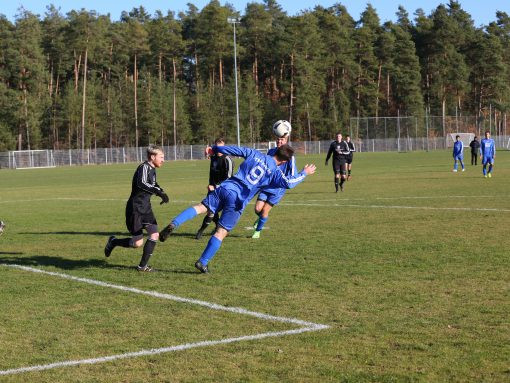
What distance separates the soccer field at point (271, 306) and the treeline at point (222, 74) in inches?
2994

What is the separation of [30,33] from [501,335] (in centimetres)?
8576

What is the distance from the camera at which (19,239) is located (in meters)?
14.8

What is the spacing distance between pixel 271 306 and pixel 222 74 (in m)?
101

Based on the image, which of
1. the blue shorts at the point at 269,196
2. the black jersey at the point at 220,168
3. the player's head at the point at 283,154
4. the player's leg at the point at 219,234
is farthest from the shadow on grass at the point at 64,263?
the blue shorts at the point at 269,196

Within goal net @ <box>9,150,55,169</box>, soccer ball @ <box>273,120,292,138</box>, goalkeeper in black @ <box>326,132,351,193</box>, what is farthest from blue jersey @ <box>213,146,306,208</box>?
goal net @ <box>9,150,55,169</box>

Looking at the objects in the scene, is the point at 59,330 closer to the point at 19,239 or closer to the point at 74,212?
the point at 19,239

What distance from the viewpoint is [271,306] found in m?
8.33

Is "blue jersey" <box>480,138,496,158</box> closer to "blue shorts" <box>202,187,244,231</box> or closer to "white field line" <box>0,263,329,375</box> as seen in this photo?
"blue shorts" <box>202,187,244,231</box>

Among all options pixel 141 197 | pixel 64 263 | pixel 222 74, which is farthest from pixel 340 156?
pixel 222 74

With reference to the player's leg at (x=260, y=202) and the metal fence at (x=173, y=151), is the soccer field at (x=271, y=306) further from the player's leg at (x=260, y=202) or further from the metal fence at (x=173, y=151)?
the metal fence at (x=173, y=151)

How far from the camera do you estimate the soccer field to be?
6215mm

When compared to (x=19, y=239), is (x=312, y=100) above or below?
above

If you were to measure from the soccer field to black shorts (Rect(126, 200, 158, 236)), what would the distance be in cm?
62

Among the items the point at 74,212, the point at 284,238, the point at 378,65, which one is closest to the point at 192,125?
the point at 378,65
